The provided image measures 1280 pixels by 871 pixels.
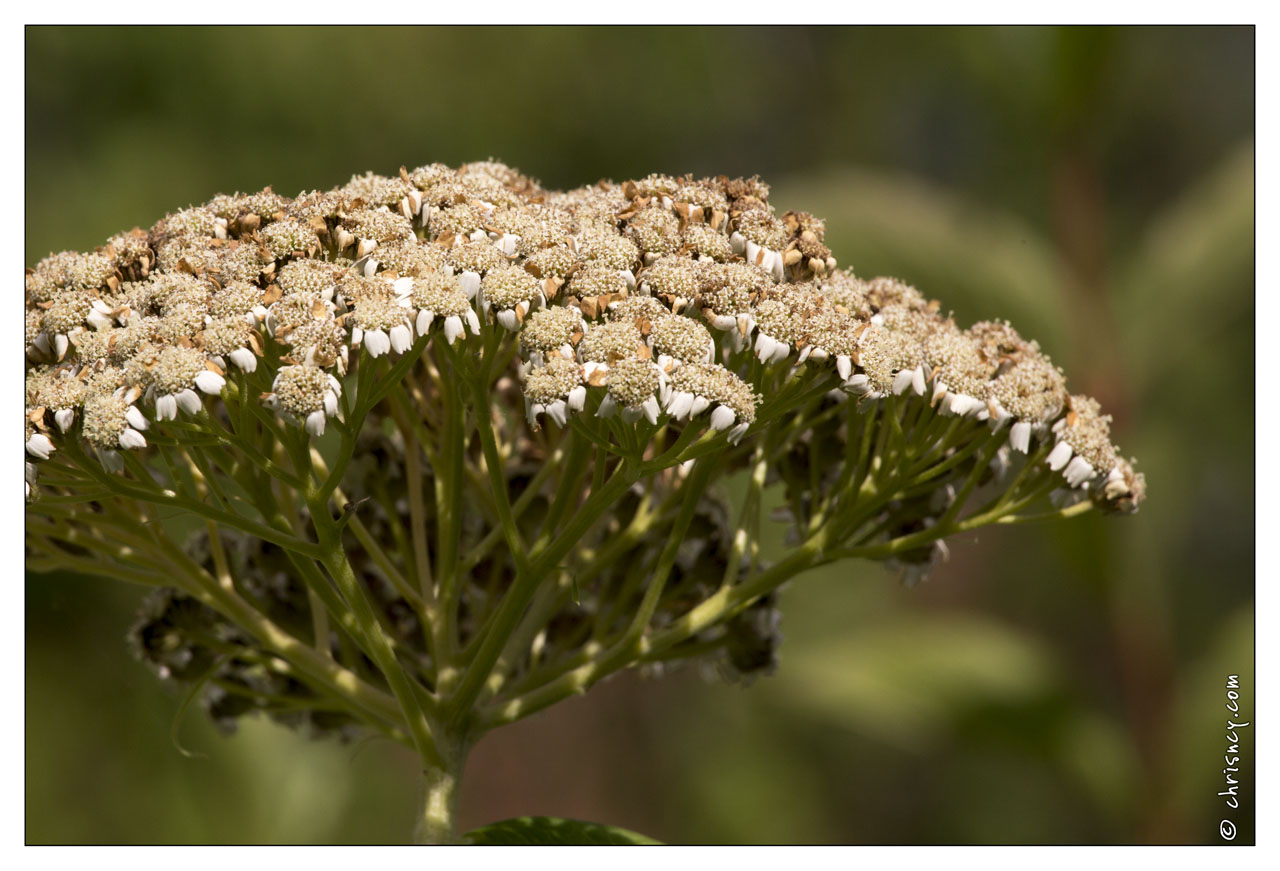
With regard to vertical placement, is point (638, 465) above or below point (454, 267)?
below

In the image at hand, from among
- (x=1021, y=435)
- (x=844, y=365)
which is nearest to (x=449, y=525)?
(x=844, y=365)

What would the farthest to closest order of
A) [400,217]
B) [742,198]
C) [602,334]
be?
[742,198]
[400,217]
[602,334]

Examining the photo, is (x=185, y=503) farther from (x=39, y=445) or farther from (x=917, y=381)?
(x=917, y=381)

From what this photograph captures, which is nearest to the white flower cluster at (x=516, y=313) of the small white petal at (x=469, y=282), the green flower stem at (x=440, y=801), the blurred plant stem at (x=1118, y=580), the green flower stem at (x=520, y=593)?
the small white petal at (x=469, y=282)

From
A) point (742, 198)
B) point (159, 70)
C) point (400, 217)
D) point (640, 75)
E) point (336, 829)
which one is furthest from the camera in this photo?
point (640, 75)

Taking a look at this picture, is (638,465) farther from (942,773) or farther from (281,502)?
(942,773)

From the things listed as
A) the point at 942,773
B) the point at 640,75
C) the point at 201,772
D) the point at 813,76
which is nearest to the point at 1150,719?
the point at 201,772
